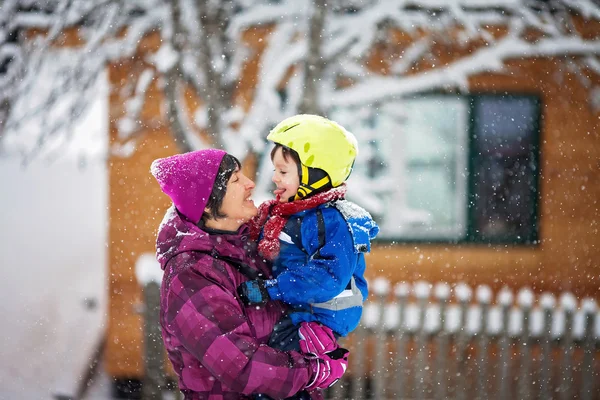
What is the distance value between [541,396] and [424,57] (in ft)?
11.8

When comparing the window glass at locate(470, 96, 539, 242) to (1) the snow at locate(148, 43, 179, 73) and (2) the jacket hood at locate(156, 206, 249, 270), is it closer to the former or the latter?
(1) the snow at locate(148, 43, 179, 73)

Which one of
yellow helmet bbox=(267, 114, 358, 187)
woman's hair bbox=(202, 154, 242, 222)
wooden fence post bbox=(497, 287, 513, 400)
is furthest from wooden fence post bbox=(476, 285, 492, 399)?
woman's hair bbox=(202, 154, 242, 222)

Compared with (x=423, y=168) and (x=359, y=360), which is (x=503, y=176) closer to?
(x=423, y=168)

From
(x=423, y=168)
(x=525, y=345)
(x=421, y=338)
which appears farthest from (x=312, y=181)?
(x=423, y=168)

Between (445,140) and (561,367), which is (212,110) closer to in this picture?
(445,140)

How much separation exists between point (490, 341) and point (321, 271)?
Answer: 368 cm

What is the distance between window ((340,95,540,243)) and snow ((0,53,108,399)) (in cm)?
327

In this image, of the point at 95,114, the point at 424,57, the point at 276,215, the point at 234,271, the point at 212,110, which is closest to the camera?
the point at 234,271

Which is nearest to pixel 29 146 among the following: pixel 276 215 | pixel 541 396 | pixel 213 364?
pixel 276 215

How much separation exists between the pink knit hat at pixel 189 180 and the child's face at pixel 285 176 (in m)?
0.38

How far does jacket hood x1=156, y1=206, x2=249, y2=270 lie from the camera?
6.00 feet

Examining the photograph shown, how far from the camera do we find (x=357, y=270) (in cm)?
227

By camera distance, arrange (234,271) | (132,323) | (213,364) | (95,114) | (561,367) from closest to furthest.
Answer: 1. (213,364)
2. (234,271)
3. (561,367)
4. (95,114)
5. (132,323)

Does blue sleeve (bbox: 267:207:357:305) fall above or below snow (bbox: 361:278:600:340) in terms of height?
above
